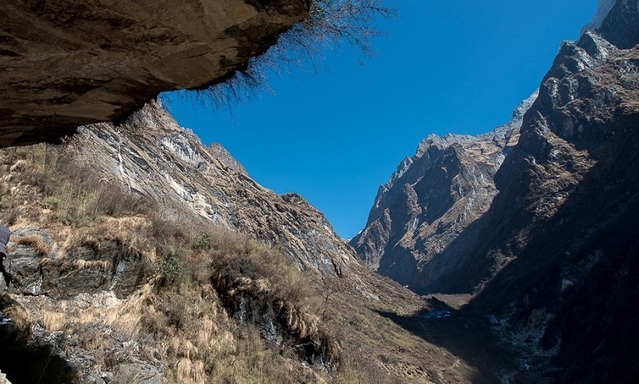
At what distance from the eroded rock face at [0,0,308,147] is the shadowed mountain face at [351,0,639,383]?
3599 cm

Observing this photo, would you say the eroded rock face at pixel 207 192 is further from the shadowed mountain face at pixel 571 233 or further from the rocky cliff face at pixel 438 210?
the rocky cliff face at pixel 438 210

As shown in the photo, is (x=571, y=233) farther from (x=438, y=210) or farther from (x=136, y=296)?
(x=438, y=210)

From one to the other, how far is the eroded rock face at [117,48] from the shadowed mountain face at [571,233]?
1417 inches

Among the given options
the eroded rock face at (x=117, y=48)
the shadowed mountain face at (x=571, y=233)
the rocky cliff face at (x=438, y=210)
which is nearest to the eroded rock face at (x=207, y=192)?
the eroded rock face at (x=117, y=48)

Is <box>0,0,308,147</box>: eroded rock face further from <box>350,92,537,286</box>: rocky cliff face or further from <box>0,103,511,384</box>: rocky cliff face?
<box>350,92,537,286</box>: rocky cliff face

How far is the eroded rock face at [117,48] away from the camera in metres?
2.29

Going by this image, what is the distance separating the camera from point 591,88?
87562mm

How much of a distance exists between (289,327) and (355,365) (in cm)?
215

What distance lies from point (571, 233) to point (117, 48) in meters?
78.2

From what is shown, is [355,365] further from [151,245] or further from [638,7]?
[638,7]

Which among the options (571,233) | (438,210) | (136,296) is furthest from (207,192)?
(438,210)

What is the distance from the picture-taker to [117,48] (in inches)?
108

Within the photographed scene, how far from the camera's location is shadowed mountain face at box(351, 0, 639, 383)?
4109cm

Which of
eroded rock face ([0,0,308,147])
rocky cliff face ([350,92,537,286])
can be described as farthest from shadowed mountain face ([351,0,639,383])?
eroded rock face ([0,0,308,147])
